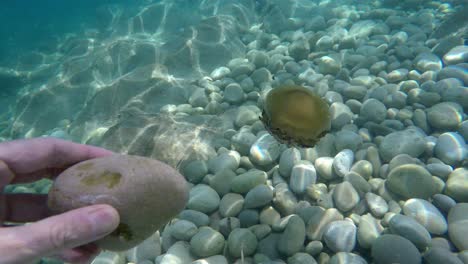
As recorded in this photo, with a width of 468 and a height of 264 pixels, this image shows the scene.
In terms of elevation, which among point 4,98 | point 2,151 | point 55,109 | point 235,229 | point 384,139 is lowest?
point 4,98

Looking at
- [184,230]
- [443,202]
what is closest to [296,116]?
[184,230]

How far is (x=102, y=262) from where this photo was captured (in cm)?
339

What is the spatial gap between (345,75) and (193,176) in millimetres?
3278

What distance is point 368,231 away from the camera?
313cm

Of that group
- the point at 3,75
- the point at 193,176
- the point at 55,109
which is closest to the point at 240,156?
the point at 193,176

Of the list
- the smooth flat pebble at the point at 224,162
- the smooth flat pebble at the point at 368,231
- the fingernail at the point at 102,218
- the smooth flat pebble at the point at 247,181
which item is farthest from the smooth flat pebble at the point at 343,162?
the fingernail at the point at 102,218

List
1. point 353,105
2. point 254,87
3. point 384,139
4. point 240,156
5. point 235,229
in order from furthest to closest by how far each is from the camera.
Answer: point 254,87 < point 353,105 < point 240,156 < point 384,139 < point 235,229

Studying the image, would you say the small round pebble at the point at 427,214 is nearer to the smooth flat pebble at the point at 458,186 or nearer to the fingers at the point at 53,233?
the smooth flat pebble at the point at 458,186

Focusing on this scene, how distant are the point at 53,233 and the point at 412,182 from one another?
11.4ft

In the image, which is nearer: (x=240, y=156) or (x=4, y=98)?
(x=240, y=156)

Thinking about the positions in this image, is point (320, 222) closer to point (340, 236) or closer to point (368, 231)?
point (340, 236)

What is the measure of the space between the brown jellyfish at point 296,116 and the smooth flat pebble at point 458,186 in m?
1.64

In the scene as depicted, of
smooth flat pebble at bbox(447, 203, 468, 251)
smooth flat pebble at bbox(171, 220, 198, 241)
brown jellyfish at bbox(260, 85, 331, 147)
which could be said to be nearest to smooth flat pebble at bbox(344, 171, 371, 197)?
smooth flat pebble at bbox(447, 203, 468, 251)

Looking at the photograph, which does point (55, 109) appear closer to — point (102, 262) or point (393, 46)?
point (102, 262)
